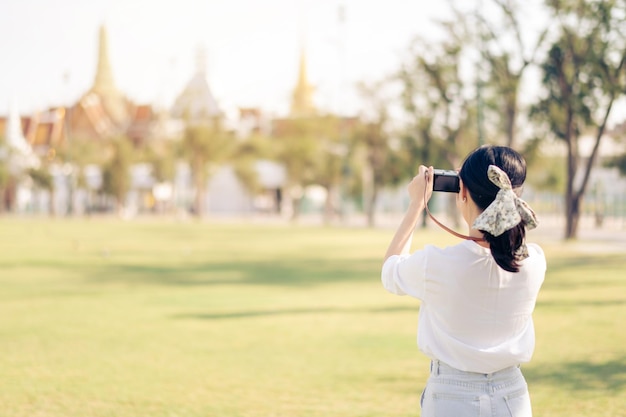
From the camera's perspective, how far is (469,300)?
9.11 feet

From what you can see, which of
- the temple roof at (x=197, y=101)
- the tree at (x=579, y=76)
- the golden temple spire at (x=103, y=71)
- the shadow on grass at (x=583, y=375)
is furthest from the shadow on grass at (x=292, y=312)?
the golden temple spire at (x=103, y=71)

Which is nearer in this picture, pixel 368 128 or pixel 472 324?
pixel 472 324

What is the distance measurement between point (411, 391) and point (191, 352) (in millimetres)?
2588

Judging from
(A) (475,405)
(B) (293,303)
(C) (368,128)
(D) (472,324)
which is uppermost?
(C) (368,128)

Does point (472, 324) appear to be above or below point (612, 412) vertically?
above

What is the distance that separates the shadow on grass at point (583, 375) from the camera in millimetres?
7121

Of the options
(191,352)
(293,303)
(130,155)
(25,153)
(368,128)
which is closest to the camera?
(191,352)

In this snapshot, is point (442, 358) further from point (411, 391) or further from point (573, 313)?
point (573, 313)

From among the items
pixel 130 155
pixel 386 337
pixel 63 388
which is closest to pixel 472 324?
pixel 63 388

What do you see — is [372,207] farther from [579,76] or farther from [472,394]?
[472,394]

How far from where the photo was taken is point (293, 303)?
13078mm

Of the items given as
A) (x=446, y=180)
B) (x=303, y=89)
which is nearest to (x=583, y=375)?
(x=446, y=180)

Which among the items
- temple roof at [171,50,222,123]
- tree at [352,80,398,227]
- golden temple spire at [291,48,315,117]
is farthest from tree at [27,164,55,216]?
tree at [352,80,398,227]

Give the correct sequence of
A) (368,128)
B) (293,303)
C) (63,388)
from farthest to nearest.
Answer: (368,128), (293,303), (63,388)
